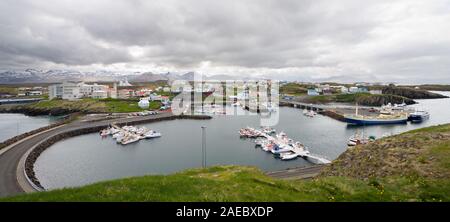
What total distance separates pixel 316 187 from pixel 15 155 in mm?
45878

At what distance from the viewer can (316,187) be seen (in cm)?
1066

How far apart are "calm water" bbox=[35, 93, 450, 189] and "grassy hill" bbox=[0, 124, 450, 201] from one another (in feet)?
88.3

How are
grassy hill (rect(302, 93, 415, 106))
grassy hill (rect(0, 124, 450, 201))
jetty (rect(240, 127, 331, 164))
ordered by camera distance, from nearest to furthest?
grassy hill (rect(0, 124, 450, 201)) < jetty (rect(240, 127, 331, 164)) < grassy hill (rect(302, 93, 415, 106))

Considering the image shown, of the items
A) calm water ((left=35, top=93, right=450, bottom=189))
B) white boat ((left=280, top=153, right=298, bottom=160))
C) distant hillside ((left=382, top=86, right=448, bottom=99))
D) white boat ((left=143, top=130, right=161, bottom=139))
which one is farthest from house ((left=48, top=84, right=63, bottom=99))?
distant hillside ((left=382, top=86, right=448, bottom=99))

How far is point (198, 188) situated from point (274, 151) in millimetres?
38247

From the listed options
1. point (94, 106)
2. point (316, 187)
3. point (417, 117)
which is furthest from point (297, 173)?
point (94, 106)

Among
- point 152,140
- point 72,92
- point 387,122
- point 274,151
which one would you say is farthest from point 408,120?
point 72,92

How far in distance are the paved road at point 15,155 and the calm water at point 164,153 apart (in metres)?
3.14

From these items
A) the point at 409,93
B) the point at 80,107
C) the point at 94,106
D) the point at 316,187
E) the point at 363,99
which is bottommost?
the point at 80,107

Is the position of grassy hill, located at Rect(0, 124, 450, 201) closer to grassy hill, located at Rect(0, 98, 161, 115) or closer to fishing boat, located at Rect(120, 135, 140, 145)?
fishing boat, located at Rect(120, 135, 140, 145)

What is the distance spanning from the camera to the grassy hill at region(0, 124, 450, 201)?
27.3 ft

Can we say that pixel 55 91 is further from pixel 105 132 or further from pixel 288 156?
pixel 288 156

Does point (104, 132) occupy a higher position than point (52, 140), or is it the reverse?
point (104, 132)
